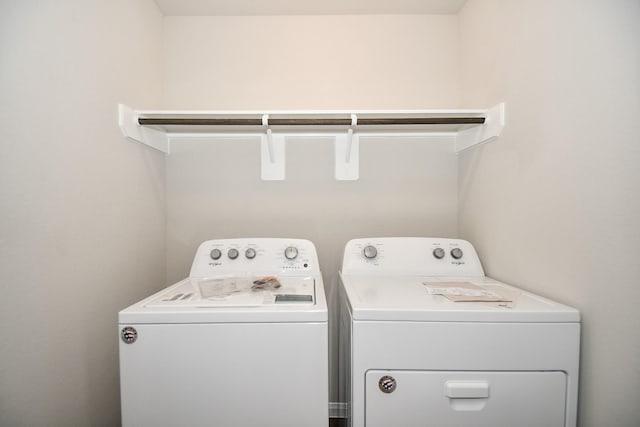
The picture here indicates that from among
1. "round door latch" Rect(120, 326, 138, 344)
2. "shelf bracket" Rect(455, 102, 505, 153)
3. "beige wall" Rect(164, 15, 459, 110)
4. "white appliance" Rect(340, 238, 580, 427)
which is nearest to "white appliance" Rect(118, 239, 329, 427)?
"round door latch" Rect(120, 326, 138, 344)

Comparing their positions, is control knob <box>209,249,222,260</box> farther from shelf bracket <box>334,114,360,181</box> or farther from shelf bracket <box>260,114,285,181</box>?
shelf bracket <box>334,114,360,181</box>

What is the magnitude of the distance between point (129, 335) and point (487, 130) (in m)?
1.59

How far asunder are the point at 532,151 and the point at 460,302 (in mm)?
625

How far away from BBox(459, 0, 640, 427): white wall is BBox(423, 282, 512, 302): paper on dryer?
182 mm

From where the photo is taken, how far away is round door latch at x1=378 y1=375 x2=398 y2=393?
2.61ft

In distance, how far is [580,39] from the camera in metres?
0.81

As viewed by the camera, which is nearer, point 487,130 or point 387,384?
point 387,384

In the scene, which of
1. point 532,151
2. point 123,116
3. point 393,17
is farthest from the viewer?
point 393,17

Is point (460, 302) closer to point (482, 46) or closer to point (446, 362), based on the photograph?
point (446, 362)

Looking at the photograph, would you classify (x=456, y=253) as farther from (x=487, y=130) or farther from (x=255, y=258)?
(x=255, y=258)

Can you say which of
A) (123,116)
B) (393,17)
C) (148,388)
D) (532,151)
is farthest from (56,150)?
(393,17)

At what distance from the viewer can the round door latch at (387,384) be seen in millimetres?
795

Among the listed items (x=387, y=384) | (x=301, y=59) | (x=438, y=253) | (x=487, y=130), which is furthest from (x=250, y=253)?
(x=487, y=130)

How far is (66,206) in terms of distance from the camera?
904 millimetres
